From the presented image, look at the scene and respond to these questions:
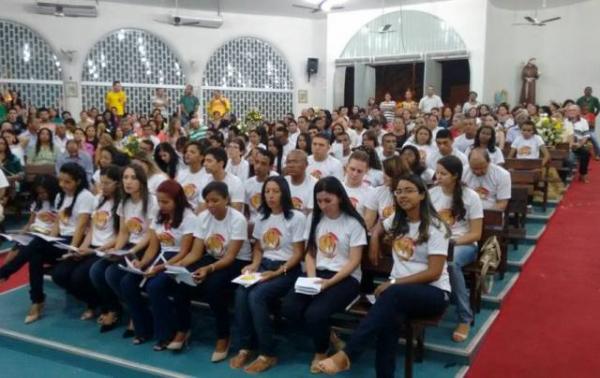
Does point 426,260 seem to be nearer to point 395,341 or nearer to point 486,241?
point 395,341

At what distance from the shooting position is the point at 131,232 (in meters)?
4.21

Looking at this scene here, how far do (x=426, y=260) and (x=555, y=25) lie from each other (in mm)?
12794

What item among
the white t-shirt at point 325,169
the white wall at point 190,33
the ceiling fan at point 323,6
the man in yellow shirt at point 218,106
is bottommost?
the white t-shirt at point 325,169

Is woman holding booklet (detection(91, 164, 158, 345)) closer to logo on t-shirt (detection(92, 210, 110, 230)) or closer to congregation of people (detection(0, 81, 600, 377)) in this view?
congregation of people (detection(0, 81, 600, 377))

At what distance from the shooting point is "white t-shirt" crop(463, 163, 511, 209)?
4.44 meters

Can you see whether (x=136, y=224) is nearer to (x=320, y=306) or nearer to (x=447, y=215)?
(x=320, y=306)

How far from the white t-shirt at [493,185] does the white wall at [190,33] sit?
10.6 metres

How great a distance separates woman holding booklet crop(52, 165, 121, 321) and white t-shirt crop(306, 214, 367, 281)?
1666 millimetres

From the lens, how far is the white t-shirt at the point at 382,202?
13.4 ft

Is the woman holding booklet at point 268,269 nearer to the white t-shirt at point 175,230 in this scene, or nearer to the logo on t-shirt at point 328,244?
the logo on t-shirt at point 328,244

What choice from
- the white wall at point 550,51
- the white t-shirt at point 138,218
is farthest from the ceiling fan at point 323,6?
the white t-shirt at point 138,218

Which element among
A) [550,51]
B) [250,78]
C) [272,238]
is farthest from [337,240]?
[550,51]

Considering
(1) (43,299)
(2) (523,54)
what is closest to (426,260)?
(1) (43,299)

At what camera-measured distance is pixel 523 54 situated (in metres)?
14.0
